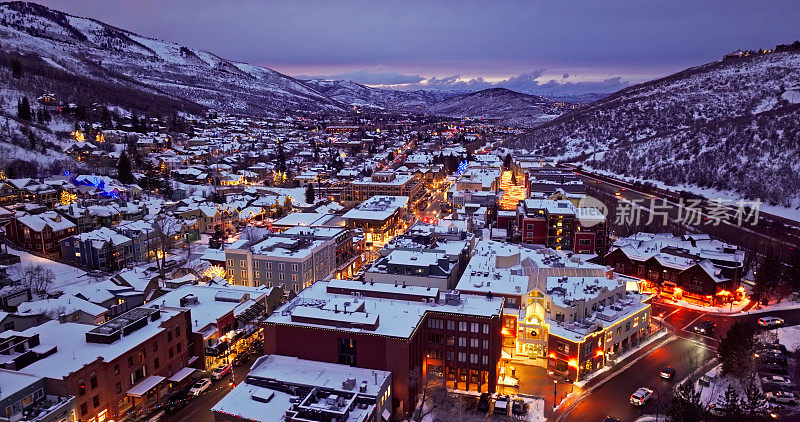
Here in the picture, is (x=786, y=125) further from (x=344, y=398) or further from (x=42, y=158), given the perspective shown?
(x=42, y=158)

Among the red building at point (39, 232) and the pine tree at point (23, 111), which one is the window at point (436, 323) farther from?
the pine tree at point (23, 111)

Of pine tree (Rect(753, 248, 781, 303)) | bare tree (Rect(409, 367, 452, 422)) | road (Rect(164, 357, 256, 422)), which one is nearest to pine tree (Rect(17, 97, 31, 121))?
road (Rect(164, 357, 256, 422))

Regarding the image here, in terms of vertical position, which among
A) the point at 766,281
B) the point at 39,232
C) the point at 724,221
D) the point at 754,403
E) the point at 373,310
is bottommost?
the point at 754,403

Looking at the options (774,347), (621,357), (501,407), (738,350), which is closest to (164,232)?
(501,407)

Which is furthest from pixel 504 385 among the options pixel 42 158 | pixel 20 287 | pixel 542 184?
pixel 42 158

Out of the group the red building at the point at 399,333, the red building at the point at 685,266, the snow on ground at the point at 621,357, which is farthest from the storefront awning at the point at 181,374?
A: the red building at the point at 685,266

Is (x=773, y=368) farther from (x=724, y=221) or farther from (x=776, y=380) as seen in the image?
(x=724, y=221)
